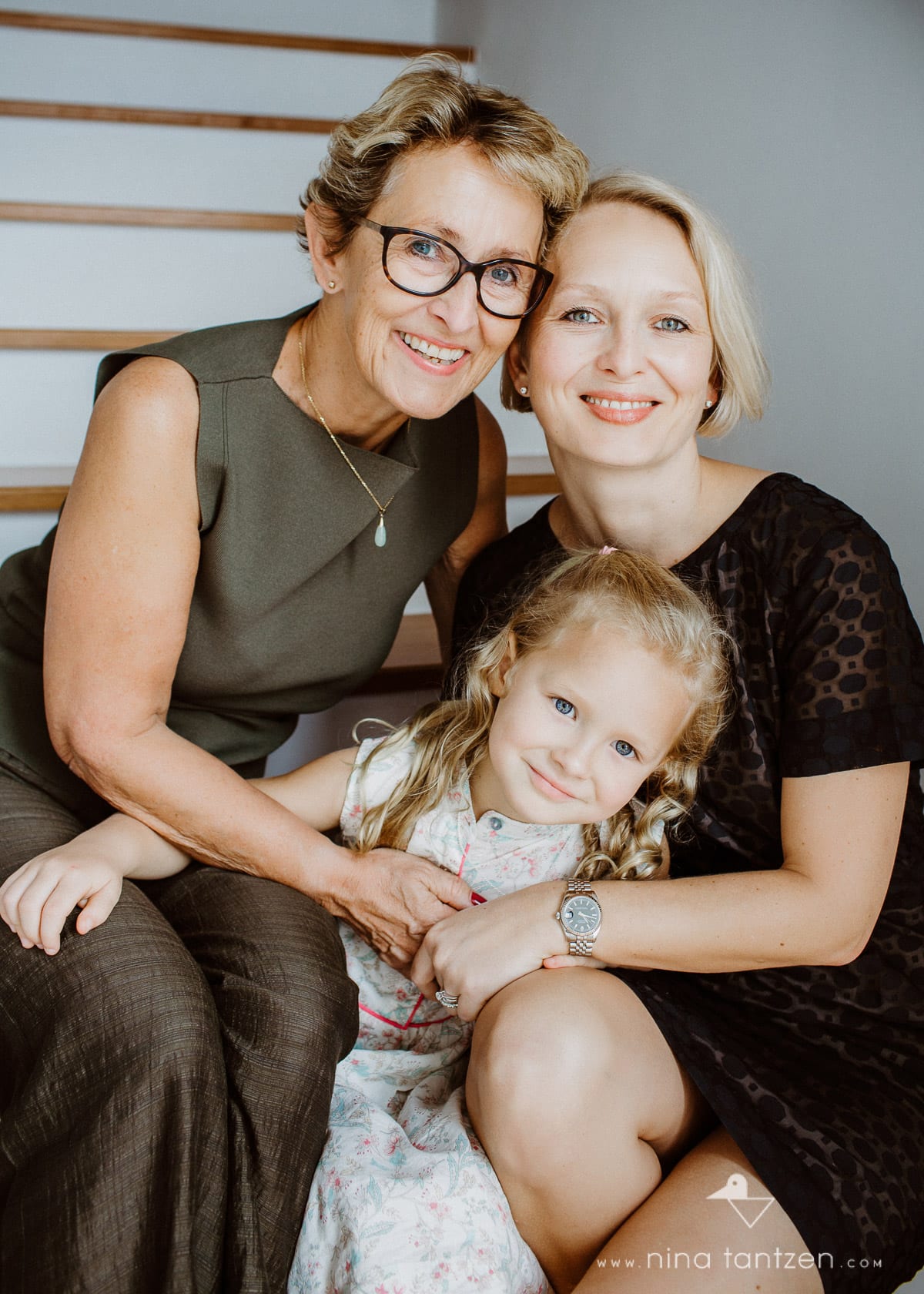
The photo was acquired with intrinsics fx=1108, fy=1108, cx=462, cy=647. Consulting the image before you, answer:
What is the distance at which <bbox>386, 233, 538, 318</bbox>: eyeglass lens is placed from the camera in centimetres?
133

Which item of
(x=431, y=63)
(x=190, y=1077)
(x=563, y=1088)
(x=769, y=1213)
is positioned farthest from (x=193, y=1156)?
(x=431, y=63)

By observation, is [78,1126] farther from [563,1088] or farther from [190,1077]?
[563,1088]

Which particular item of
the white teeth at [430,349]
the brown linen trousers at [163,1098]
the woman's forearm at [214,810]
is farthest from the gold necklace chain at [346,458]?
the brown linen trousers at [163,1098]

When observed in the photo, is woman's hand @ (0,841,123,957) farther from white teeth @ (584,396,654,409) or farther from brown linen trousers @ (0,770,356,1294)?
white teeth @ (584,396,654,409)

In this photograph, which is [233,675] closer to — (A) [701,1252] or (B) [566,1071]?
(B) [566,1071]

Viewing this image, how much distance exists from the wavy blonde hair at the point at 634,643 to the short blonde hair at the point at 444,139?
1.55 ft

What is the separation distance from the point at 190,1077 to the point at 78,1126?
12 centimetres

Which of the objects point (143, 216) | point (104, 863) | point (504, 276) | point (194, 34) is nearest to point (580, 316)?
point (504, 276)

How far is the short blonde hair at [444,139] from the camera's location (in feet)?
4.32

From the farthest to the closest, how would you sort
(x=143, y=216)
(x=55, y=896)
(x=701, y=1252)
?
(x=143, y=216), (x=55, y=896), (x=701, y=1252)

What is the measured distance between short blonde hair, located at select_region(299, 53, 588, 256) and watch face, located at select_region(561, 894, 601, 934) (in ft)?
2.79

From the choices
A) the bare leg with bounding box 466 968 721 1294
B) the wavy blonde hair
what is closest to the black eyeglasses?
the wavy blonde hair

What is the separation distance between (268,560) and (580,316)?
516mm

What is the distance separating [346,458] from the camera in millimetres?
1524
